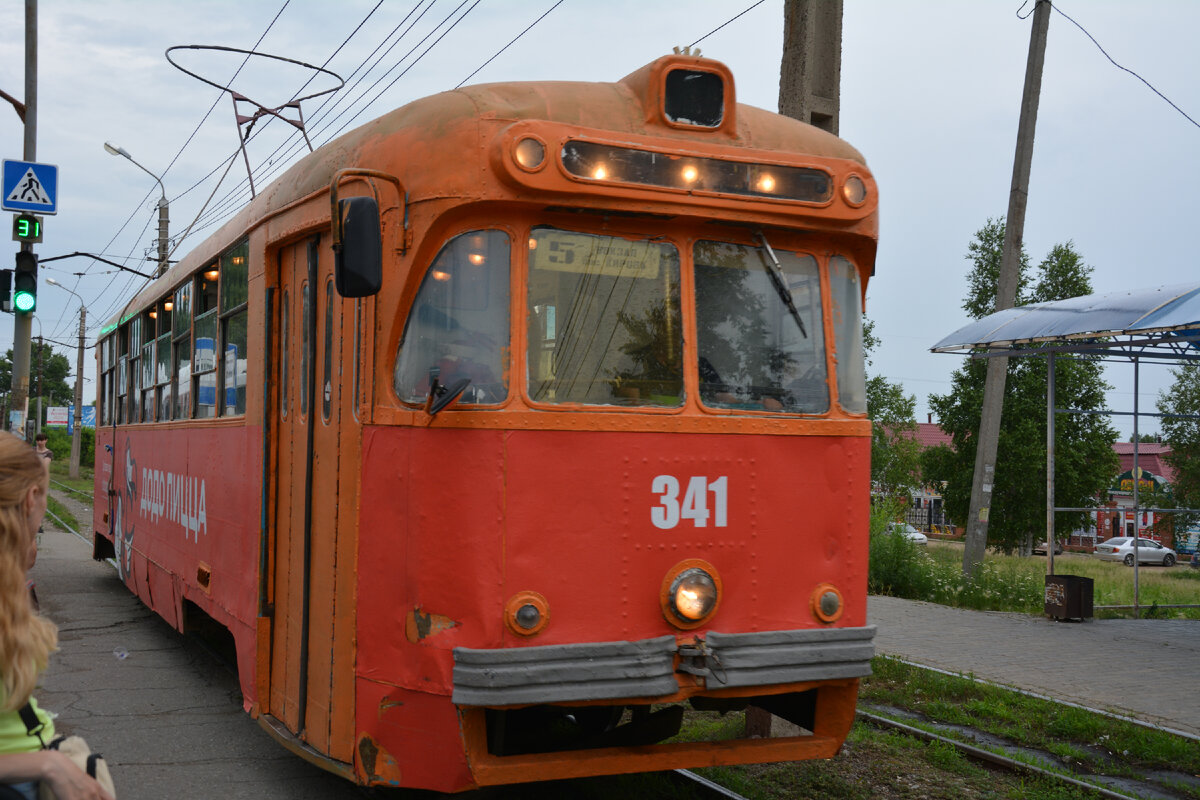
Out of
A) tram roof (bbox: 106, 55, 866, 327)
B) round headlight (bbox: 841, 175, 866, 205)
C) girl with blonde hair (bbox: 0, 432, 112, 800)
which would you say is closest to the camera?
girl with blonde hair (bbox: 0, 432, 112, 800)

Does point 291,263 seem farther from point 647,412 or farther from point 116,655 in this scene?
point 116,655

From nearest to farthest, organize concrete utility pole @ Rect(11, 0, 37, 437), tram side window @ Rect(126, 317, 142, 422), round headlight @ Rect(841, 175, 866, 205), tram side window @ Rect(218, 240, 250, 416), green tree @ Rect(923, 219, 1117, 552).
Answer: round headlight @ Rect(841, 175, 866, 205)
tram side window @ Rect(218, 240, 250, 416)
tram side window @ Rect(126, 317, 142, 422)
concrete utility pole @ Rect(11, 0, 37, 437)
green tree @ Rect(923, 219, 1117, 552)

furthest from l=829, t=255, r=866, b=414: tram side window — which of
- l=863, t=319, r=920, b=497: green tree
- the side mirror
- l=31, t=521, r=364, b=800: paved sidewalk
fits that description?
l=863, t=319, r=920, b=497: green tree

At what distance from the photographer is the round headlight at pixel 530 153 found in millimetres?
4379

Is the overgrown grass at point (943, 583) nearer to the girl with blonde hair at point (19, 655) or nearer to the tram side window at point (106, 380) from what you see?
the tram side window at point (106, 380)

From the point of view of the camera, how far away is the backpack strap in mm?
2158

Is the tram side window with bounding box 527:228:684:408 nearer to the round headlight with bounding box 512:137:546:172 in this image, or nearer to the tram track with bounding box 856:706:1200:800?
the round headlight with bounding box 512:137:546:172

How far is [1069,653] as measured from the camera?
10445 mm

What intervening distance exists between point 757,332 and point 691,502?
2.69ft

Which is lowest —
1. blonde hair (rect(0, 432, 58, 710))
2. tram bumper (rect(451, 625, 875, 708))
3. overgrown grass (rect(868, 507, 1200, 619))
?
overgrown grass (rect(868, 507, 1200, 619))

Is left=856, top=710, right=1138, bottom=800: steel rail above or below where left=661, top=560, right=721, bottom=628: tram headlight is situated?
below

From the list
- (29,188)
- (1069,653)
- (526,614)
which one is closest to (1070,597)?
A: (1069,653)

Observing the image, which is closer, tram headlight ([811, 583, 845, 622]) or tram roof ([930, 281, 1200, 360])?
tram headlight ([811, 583, 845, 622])

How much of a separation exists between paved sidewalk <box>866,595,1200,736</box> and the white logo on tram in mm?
5944
